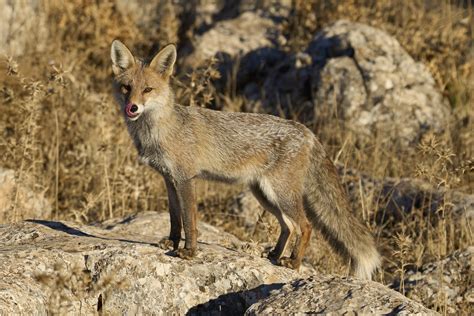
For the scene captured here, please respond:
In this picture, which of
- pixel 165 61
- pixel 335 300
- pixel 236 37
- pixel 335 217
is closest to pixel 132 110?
pixel 165 61

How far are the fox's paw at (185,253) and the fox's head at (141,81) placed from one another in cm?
104

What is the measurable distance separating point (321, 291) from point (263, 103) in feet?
23.5

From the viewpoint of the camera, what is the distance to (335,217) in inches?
246

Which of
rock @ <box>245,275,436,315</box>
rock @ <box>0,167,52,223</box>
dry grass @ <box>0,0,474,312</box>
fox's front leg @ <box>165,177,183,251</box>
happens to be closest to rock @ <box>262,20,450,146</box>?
dry grass @ <box>0,0,474,312</box>

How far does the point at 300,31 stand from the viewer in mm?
12609

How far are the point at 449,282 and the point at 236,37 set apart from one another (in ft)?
23.0

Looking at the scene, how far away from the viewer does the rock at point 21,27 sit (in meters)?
11.2

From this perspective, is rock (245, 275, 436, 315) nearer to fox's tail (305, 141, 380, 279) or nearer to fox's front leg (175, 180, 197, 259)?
fox's front leg (175, 180, 197, 259)

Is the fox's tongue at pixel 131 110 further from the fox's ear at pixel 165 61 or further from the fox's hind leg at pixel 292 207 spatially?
the fox's hind leg at pixel 292 207

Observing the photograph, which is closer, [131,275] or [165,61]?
[131,275]

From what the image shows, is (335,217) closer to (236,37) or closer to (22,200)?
(22,200)

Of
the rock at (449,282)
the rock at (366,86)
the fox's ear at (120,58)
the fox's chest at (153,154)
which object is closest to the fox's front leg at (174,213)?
the fox's chest at (153,154)

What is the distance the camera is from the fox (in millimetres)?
5867

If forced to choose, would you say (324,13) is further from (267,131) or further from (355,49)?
(267,131)
